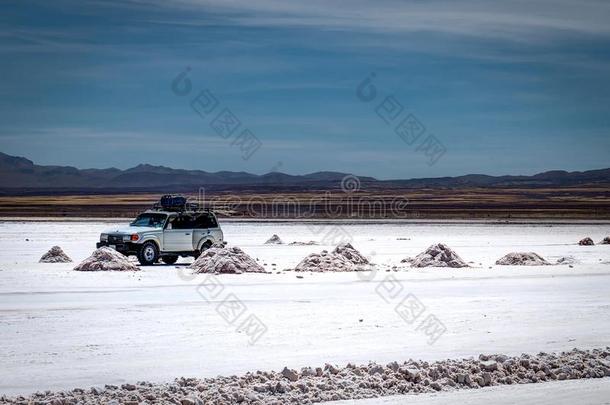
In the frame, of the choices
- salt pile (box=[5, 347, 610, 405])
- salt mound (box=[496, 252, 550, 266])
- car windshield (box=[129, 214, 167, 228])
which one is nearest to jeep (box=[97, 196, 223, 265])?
car windshield (box=[129, 214, 167, 228])

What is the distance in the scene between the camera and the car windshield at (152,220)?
114ft

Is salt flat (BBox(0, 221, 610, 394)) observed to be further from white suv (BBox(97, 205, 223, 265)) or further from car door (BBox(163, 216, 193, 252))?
car door (BBox(163, 216, 193, 252))

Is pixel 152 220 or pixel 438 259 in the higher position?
pixel 152 220

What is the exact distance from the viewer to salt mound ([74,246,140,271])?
30.7m

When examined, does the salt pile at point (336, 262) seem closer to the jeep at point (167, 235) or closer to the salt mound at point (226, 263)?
the salt mound at point (226, 263)

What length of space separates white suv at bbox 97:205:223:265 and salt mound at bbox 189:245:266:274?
320 centimetres

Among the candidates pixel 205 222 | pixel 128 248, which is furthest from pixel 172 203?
pixel 128 248

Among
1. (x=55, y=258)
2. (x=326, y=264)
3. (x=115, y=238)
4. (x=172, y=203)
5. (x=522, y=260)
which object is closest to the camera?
(x=326, y=264)

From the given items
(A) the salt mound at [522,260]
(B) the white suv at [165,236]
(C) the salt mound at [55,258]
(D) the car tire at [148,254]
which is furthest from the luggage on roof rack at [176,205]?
(A) the salt mound at [522,260]

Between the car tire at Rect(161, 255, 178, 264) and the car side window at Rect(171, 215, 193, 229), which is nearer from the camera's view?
the car side window at Rect(171, 215, 193, 229)

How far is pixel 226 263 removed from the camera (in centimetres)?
3031

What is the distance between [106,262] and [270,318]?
12702mm

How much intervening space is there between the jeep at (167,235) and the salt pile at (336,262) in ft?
15.1

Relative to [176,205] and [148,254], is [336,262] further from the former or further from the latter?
[176,205]
